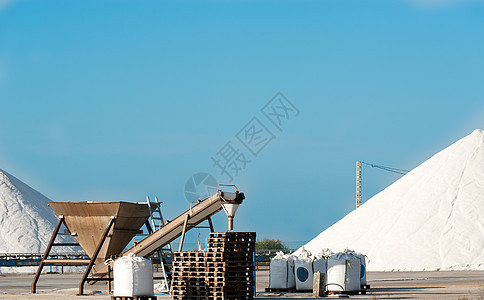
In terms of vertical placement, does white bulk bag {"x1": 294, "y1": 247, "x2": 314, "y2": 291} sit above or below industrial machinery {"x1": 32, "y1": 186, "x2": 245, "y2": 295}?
below

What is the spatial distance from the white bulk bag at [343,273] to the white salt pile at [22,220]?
50132 millimetres

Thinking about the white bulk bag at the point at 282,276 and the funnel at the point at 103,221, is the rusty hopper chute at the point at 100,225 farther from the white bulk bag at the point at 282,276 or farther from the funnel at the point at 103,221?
the white bulk bag at the point at 282,276

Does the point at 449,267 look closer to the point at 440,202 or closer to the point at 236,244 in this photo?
the point at 440,202

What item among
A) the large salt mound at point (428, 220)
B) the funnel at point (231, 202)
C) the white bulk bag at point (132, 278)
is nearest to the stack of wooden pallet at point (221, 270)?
the white bulk bag at point (132, 278)

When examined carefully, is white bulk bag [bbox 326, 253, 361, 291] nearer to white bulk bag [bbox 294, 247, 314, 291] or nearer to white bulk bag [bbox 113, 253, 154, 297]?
white bulk bag [bbox 294, 247, 314, 291]

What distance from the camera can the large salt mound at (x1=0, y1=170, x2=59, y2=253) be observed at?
234 ft

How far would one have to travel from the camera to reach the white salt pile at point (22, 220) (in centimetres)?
7144

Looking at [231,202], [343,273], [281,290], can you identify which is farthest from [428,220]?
[231,202]

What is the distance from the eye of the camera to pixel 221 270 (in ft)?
69.8

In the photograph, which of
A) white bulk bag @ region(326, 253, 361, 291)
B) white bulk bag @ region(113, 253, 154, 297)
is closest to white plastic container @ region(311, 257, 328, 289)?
white bulk bag @ region(326, 253, 361, 291)

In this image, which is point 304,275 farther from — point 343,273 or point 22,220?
point 22,220

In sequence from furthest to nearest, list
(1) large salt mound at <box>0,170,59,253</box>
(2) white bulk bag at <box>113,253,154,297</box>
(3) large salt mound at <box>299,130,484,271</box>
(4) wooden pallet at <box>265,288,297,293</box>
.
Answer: (1) large salt mound at <box>0,170,59,253</box>
(3) large salt mound at <box>299,130,484,271</box>
(4) wooden pallet at <box>265,288,297,293</box>
(2) white bulk bag at <box>113,253,154,297</box>

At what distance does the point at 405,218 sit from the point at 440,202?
2579mm

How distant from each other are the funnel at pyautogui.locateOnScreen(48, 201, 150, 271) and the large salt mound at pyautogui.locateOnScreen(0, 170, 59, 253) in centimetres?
4415
